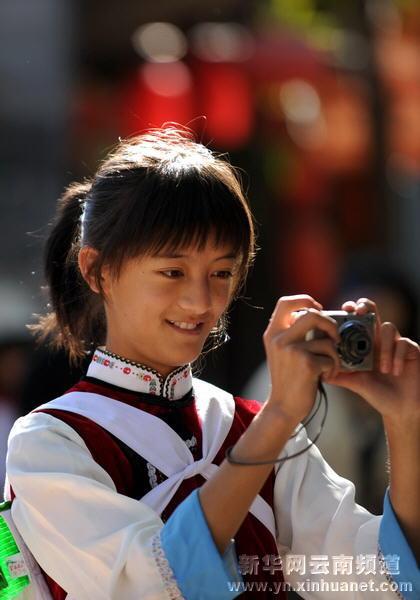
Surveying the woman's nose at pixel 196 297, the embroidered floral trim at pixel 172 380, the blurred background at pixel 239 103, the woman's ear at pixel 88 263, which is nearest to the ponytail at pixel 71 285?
the woman's ear at pixel 88 263

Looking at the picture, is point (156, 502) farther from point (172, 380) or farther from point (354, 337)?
point (354, 337)

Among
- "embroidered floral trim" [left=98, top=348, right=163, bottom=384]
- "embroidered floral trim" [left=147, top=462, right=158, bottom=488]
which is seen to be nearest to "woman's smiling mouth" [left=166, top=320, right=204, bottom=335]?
"embroidered floral trim" [left=98, top=348, right=163, bottom=384]

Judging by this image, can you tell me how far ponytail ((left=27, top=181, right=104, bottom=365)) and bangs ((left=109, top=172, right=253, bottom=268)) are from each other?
0.28 metres

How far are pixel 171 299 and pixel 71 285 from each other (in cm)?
39

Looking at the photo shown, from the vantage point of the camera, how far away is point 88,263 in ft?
7.27

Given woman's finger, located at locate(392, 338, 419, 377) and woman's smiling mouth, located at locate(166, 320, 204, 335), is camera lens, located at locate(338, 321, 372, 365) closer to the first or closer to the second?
woman's finger, located at locate(392, 338, 419, 377)

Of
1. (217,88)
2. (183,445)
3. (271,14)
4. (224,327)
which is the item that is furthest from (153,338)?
(271,14)

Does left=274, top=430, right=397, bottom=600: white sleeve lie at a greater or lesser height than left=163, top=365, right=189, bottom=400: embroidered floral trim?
lesser

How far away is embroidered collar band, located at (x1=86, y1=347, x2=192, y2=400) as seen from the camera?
220 cm

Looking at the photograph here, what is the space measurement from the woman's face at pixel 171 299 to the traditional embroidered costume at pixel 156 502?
0.27ft

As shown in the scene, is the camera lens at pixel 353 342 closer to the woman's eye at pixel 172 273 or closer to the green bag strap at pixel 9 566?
the woman's eye at pixel 172 273

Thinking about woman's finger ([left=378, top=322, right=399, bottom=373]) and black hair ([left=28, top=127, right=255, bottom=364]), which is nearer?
woman's finger ([left=378, top=322, right=399, bottom=373])

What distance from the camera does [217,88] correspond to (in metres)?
6.91

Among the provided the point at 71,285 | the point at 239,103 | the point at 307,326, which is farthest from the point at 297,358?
the point at 239,103
